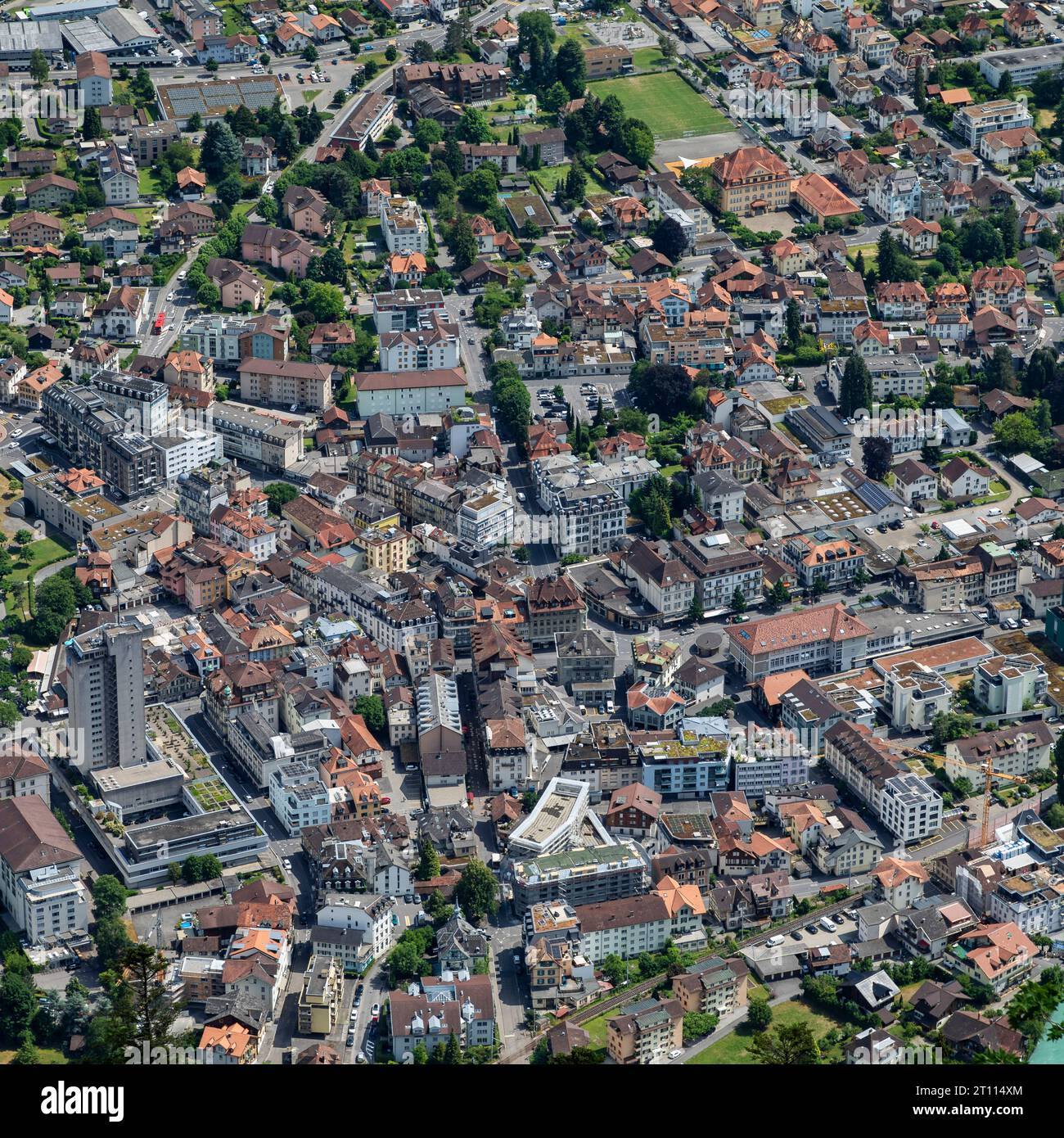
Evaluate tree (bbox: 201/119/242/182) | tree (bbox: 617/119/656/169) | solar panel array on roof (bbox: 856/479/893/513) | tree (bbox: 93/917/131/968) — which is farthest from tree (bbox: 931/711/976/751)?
tree (bbox: 201/119/242/182)

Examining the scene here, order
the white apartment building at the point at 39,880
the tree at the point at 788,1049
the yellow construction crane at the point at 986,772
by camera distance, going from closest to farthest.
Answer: the tree at the point at 788,1049
the white apartment building at the point at 39,880
the yellow construction crane at the point at 986,772

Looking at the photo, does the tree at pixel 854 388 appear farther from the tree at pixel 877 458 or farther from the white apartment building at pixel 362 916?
the white apartment building at pixel 362 916

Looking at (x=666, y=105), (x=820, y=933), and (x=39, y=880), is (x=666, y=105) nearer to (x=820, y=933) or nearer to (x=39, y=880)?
(x=820, y=933)

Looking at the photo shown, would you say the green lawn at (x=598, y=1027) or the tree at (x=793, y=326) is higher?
the tree at (x=793, y=326)

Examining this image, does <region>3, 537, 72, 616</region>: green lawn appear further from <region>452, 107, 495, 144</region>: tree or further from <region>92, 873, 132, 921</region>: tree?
<region>452, 107, 495, 144</region>: tree

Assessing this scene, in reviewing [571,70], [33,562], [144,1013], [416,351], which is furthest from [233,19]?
[144,1013]

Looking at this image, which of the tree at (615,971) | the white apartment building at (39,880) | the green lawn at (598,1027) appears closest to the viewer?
the green lawn at (598,1027)

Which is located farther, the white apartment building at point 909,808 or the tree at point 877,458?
the tree at point 877,458

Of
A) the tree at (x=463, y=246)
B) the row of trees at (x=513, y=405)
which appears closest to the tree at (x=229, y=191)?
the tree at (x=463, y=246)

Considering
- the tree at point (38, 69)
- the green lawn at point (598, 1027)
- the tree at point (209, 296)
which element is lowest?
the green lawn at point (598, 1027)
